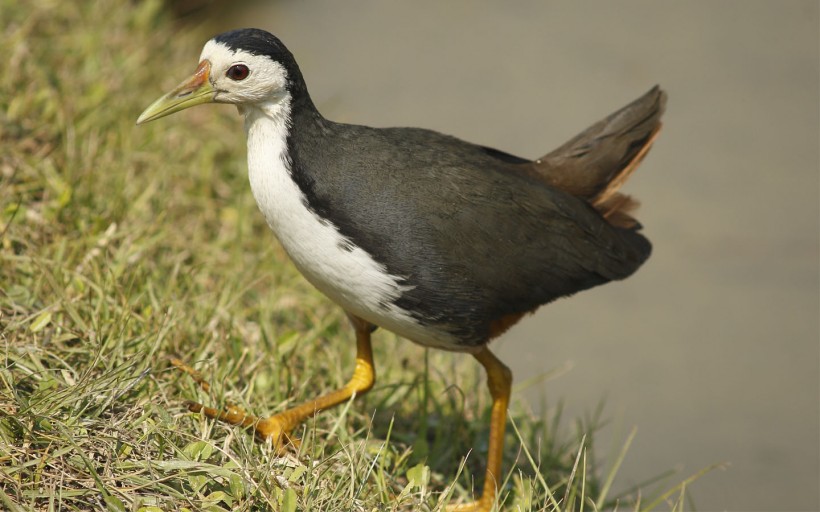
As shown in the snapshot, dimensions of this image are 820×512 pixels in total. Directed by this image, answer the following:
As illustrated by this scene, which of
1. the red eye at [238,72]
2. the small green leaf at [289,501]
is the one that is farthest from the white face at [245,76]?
the small green leaf at [289,501]

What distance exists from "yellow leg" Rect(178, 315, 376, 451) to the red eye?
0.99 m

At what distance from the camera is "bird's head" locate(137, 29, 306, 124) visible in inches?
119

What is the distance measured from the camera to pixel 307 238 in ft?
9.75

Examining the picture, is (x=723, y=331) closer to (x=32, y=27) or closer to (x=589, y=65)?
(x=589, y=65)

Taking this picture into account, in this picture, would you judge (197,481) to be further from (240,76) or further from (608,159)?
(608,159)

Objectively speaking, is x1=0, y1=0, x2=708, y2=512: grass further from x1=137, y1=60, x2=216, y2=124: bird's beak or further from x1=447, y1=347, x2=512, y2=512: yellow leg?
x1=137, y1=60, x2=216, y2=124: bird's beak

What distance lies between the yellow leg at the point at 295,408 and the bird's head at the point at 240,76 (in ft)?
2.94

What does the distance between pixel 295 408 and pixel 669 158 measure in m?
4.50

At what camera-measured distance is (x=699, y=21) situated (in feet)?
26.1

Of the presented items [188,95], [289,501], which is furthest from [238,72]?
[289,501]

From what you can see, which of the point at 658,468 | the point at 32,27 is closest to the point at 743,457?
the point at 658,468

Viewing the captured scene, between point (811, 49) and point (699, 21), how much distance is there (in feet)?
3.02

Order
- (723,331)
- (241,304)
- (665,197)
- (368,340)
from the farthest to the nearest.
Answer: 1. (665,197)
2. (723,331)
3. (241,304)
4. (368,340)

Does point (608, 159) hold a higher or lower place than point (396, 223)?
higher
